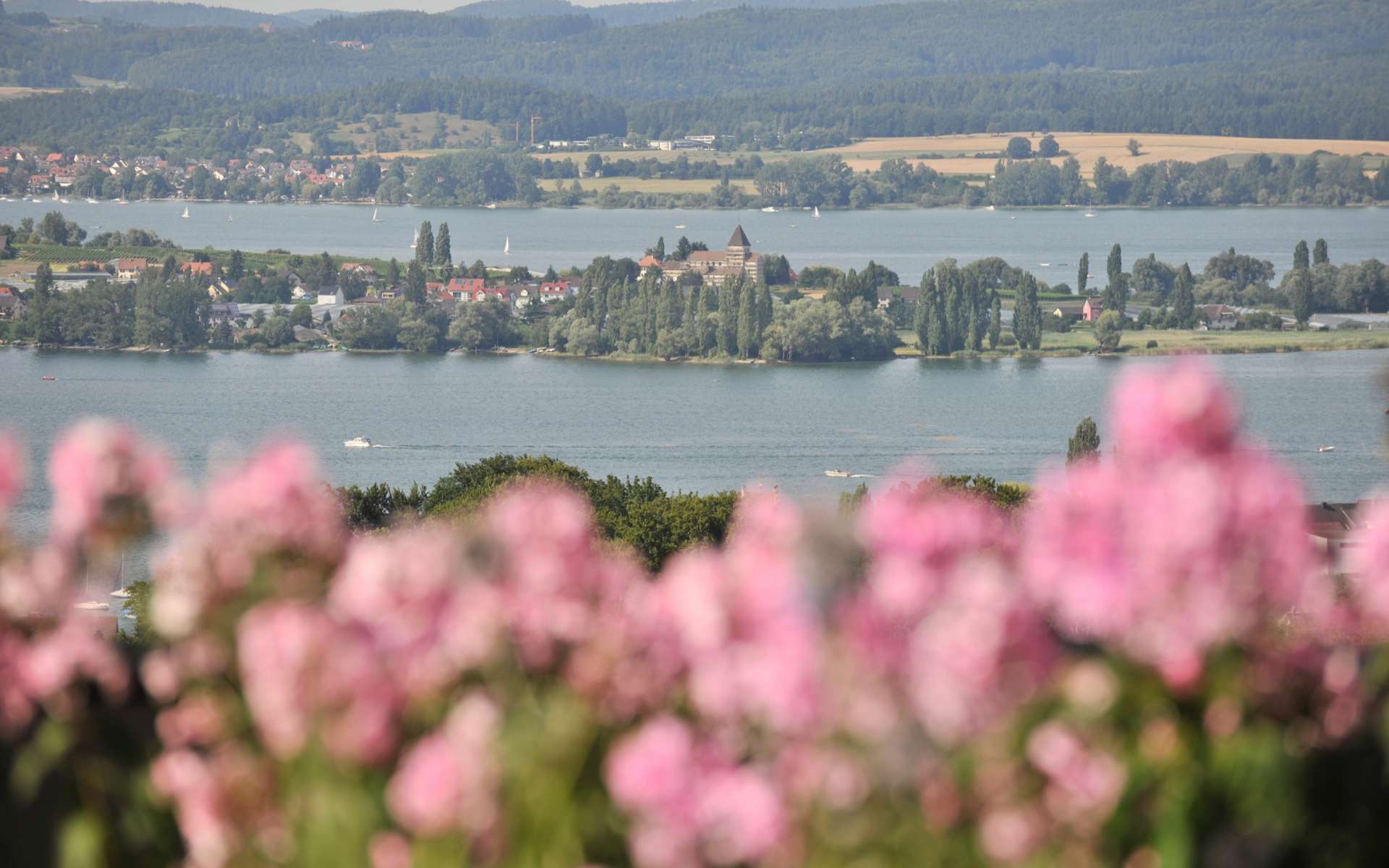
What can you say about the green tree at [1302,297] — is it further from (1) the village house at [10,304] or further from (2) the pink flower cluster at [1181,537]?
(2) the pink flower cluster at [1181,537]

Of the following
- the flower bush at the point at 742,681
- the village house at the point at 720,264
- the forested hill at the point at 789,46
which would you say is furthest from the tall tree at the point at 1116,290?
the forested hill at the point at 789,46

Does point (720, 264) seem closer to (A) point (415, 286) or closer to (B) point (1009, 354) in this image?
(A) point (415, 286)

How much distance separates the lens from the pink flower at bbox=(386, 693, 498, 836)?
1209 millimetres

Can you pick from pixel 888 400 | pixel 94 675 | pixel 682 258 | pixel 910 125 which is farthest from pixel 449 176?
pixel 94 675

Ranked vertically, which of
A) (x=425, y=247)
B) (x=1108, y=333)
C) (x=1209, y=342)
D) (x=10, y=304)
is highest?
(x=425, y=247)

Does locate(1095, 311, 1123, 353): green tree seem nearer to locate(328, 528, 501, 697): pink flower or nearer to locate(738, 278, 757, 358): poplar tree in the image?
locate(738, 278, 757, 358): poplar tree

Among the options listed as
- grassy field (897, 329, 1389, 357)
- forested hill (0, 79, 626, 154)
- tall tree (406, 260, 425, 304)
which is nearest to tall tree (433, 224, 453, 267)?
tall tree (406, 260, 425, 304)

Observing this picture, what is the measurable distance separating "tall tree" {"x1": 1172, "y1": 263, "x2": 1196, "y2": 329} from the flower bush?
5082 centimetres

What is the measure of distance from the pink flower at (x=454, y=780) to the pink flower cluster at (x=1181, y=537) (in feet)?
1.24

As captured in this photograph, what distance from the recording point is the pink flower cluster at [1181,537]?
3.73 feet

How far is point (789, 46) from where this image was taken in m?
179

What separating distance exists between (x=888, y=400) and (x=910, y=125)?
277 feet

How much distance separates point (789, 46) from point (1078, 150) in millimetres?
74440

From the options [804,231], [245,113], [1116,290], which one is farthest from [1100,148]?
[1116,290]
